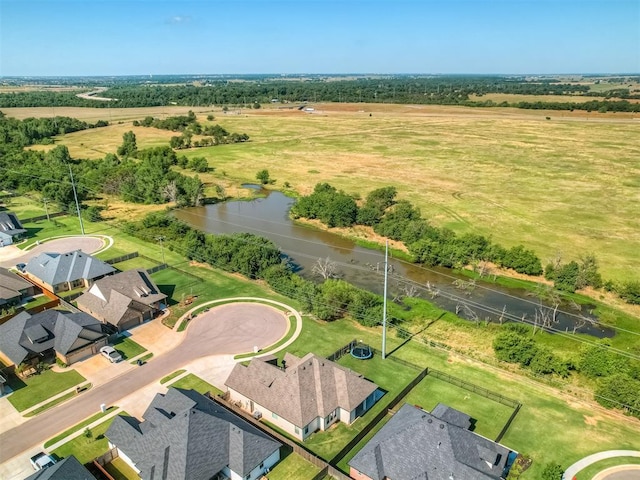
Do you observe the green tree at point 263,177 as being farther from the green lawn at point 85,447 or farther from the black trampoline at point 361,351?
the green lawn at point 85,447

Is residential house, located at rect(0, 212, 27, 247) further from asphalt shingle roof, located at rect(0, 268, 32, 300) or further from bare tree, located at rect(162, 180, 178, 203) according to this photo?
bare tree, located at rect(162, 180, 178, 203)

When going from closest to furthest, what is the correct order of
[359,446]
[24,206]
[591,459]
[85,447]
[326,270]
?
[591,459]
[85,447]
[359,446]
[326,270]
[24,206]

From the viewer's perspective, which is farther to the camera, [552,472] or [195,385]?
[195,385]

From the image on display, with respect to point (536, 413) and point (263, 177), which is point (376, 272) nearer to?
point (536, 413)

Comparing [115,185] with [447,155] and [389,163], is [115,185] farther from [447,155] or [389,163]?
[447,155]

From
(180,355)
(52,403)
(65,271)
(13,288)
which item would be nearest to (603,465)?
(180,355)

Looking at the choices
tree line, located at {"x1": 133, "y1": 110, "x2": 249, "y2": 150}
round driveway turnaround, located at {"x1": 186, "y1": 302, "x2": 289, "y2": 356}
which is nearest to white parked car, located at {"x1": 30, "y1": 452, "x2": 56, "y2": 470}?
round driveway turnaround, located at {"x1": 186, "y1": 302, "x2": 289, "y2": 356}

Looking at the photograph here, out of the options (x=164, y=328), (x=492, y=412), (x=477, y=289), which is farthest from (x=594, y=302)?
(x=164, y=328)
